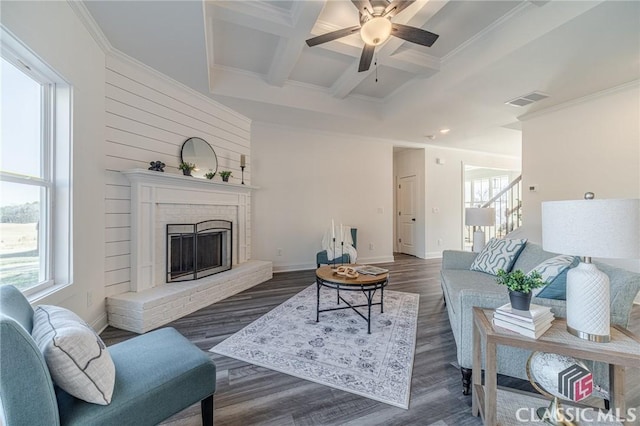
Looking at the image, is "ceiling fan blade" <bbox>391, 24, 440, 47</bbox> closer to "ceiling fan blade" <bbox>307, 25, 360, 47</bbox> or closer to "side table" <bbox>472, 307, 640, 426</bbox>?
"ceiling fan blade" <bbox>307, 25, 360, 47</bbox>

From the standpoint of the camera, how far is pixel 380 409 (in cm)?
155

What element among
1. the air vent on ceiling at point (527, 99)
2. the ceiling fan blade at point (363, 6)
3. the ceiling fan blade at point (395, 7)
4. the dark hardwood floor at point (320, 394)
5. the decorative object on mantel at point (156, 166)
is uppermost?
the ceiling fan blade at point (363, 6)

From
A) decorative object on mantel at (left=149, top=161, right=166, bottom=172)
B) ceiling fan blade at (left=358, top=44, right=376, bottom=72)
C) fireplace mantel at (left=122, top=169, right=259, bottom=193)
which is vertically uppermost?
ceiling fan blade at (left=358, top=44, right=376, bottom=72)

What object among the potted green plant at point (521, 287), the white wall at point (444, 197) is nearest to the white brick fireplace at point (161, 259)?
the potted green plant at point (521, 287)

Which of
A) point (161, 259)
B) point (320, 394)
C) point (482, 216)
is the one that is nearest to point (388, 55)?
point (482, 216)

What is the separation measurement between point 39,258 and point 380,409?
2.54 m

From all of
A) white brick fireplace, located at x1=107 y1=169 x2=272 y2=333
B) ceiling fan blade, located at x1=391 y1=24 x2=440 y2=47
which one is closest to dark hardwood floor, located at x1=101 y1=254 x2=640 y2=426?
white brick fireplace, located at x1=107 y1=169 x2=272 y2=333

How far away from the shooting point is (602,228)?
1.12 meters

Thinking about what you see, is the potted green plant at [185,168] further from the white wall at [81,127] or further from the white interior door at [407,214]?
the white interior door at [407,214]

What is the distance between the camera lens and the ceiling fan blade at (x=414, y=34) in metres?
2.16

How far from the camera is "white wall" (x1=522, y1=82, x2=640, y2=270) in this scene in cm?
326

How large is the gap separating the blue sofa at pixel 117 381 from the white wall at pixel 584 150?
4.69 metres

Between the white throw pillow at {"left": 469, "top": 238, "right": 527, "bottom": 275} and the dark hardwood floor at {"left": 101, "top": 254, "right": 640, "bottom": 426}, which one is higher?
the white throw pillow at {"left": 469, "top": 238, "right": 527, "bottom": 275}

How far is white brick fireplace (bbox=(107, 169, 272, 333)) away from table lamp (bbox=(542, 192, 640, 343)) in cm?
307
